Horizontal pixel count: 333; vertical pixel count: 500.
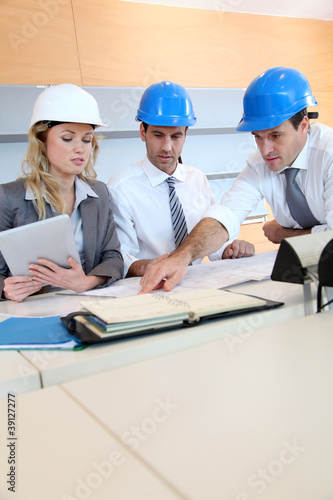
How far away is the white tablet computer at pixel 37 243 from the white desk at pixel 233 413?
762mm

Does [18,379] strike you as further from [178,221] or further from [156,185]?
[156,185]

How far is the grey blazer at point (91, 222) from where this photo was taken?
1.89m

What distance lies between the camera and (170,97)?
97.3 inches

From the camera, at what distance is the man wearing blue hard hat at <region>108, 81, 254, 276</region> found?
247 cm

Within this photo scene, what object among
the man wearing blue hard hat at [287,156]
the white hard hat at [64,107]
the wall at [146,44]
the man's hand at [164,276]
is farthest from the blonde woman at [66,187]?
the wall at [146,44]

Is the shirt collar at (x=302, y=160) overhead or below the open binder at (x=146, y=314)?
overhead

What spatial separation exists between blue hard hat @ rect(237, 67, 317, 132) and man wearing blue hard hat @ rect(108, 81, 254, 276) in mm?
429

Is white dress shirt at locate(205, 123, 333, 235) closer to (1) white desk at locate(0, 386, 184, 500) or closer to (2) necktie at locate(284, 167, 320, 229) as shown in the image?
(2) necktie at locate(284, 167, 320, 229)

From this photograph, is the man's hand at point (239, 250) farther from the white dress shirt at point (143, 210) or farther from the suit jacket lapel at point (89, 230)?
the suit jacket lapel at point (89, 230)

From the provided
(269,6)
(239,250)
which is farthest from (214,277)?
(269,6)

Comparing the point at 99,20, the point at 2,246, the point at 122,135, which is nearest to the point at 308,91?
the point at 2,246

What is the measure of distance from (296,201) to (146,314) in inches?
57.3

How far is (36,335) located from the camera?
1.07 metres

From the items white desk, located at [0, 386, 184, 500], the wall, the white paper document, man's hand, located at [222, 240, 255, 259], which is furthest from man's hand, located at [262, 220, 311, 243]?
the wall
